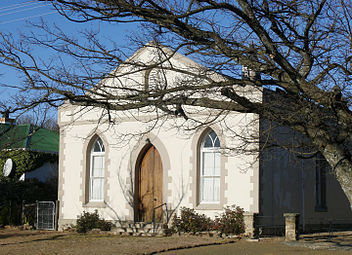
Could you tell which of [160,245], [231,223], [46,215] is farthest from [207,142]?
[46,215]

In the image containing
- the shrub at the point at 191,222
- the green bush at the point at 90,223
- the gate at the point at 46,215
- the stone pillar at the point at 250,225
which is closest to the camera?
the stone pillar at the point at 250,225

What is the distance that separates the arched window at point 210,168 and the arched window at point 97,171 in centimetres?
440

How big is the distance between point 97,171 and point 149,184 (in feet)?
8.12

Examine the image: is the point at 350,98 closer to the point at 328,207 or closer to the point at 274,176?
the point at 274,176

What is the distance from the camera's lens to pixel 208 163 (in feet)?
59.9

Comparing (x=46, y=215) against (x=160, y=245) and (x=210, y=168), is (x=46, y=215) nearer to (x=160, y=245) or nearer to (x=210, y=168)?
(x=210, y=168)

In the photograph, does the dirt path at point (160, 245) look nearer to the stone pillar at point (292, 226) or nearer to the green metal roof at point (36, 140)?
the stone pillar at point (292, 226)

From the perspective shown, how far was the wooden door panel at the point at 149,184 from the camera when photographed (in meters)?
19.4

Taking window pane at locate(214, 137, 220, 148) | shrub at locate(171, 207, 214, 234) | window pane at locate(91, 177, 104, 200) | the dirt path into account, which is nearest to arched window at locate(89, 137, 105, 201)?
window pane at locate(91, 177, 104, 200)

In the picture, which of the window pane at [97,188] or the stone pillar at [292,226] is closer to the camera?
the stone pillar at [292,226]

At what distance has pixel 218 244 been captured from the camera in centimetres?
1524

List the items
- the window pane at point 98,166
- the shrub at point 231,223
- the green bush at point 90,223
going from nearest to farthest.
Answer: the shrub at point 231,223 → the green bush at point 90,223 → the window pane at point 98,166

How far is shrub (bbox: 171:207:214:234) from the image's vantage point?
17.3 metres

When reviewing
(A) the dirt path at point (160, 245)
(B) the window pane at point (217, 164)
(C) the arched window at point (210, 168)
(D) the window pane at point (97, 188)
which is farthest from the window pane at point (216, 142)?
(D) the window pane at point (97, 188)
